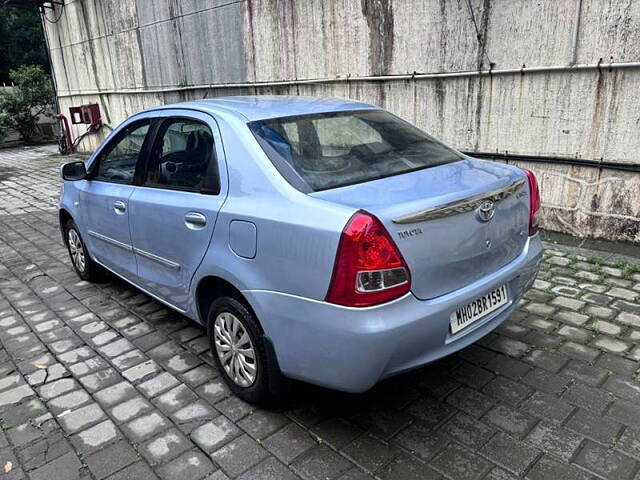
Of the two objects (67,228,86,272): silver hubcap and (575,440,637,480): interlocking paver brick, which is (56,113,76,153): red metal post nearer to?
(67,228,86,272): silver hubcap

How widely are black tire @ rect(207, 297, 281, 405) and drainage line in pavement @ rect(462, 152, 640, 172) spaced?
157 inches

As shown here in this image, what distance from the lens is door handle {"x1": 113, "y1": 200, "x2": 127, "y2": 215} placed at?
369 centimetres

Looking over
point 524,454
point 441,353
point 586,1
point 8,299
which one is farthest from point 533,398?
point 8,299

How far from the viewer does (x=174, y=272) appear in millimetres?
3264

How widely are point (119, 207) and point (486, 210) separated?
8.47 feet

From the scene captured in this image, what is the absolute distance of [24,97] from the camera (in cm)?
1780

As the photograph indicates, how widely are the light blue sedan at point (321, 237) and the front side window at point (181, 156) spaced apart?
12 millimetres

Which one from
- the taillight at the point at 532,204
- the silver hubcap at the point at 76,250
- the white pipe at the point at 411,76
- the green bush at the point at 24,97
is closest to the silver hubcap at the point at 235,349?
the taillight at the point at 532,204

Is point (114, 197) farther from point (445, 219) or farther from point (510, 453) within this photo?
point (510, 453)

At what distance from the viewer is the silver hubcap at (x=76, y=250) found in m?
4.81

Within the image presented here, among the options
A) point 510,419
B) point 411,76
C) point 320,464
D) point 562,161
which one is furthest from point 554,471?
point 411,76

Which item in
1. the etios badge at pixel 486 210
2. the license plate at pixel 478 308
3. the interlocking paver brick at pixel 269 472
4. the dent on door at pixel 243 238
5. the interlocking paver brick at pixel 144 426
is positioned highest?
the etios badge at pixel 486 210

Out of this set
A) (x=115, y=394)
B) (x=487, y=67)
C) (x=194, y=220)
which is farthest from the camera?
(x=487, y=67)

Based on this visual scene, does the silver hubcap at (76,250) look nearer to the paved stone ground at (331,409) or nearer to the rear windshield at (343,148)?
the paved stone ground at (331,409)
